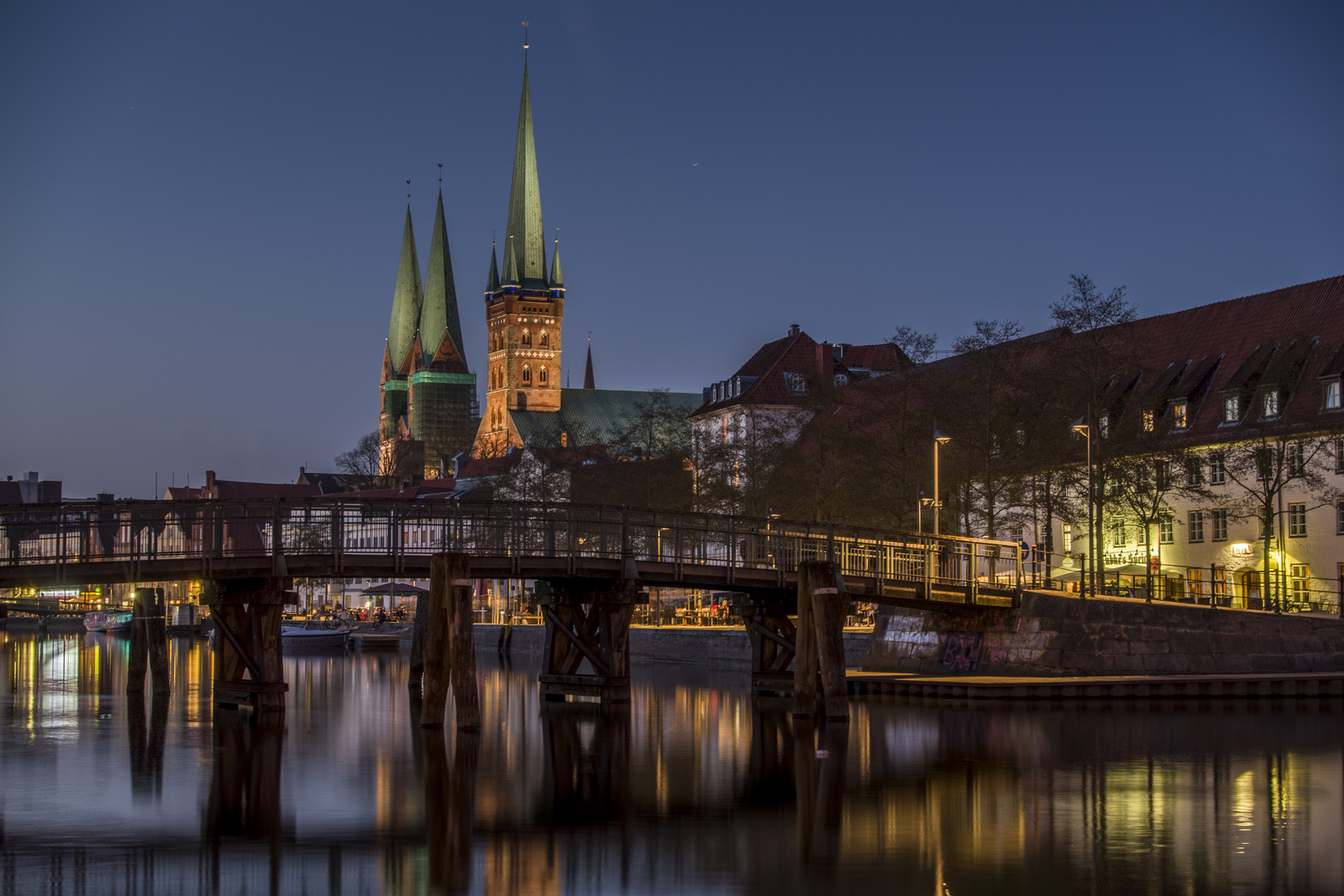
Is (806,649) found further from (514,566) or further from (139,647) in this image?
(139,647)

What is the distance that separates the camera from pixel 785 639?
154ft

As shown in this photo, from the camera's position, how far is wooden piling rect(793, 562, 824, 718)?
38.2 metres

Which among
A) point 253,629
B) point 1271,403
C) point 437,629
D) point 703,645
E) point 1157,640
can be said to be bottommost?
point 703,645

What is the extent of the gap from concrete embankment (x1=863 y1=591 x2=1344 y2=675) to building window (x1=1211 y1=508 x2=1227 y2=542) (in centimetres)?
1676

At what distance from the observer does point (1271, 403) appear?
61.5 metres

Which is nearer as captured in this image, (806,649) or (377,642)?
(806,649)

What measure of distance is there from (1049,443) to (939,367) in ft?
32.4

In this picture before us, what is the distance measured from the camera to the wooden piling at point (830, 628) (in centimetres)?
3778

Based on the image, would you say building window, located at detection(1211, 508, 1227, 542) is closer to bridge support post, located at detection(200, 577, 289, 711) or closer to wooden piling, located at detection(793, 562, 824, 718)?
wooden piling, located at detection(793, 562, 824, 718)

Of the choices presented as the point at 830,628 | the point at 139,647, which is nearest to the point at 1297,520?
the point at 830,628

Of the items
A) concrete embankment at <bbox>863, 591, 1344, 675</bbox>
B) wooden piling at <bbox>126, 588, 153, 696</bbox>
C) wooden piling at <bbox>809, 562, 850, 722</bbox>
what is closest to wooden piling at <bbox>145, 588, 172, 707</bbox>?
wooden piling at <bbox>126, 588, 153, 696</bbox>

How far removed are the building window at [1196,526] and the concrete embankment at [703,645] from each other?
52.5ft

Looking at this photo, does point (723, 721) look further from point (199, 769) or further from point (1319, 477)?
point (1319, 477)

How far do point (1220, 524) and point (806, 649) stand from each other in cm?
3099
